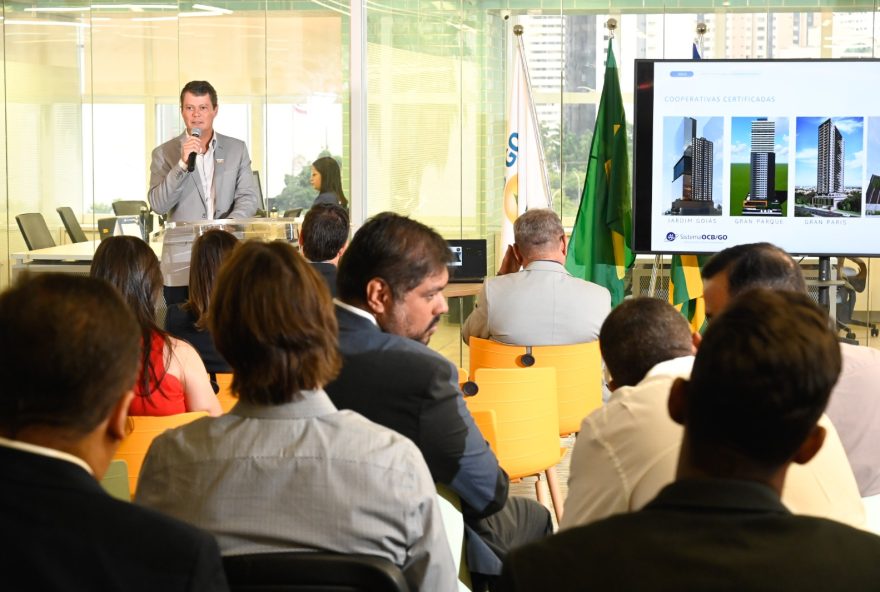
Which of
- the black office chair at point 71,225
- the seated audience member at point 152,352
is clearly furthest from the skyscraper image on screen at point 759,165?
the black office chair at point 71,225

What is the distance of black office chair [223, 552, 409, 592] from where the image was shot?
171 cm

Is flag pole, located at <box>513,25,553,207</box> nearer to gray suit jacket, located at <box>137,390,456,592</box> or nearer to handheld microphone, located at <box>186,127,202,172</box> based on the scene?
handheld microphone, located at <box>186,127,202,172</box>

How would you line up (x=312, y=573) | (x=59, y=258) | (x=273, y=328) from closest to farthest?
1. (x=312, y=573)
2. (x=273, y=328)
3. (x=59, y=258)

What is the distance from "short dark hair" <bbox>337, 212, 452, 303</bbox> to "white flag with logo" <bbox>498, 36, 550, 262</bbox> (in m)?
4.76

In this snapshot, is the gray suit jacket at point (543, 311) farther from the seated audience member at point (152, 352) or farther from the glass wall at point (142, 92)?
the glass wall at point (142, 92)

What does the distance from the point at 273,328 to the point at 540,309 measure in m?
3.03

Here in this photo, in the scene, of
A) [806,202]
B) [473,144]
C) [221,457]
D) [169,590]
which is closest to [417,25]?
[473,144]

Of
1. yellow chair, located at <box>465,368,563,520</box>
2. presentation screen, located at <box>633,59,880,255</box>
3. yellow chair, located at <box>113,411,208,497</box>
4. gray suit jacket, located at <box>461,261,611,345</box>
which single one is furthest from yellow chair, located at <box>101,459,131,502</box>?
presentation screen, located at <box>633,59,880,255</box>

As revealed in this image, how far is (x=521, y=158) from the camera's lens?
7.77 metres

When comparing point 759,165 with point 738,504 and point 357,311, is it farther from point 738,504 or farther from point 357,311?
point 738,504

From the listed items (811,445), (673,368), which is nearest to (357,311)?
(673,368)

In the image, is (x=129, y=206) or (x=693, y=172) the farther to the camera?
(x=129, y=206)

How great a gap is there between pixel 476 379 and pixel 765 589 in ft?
8.78

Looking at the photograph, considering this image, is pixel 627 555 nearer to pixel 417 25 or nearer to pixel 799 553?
pixel 799 553
